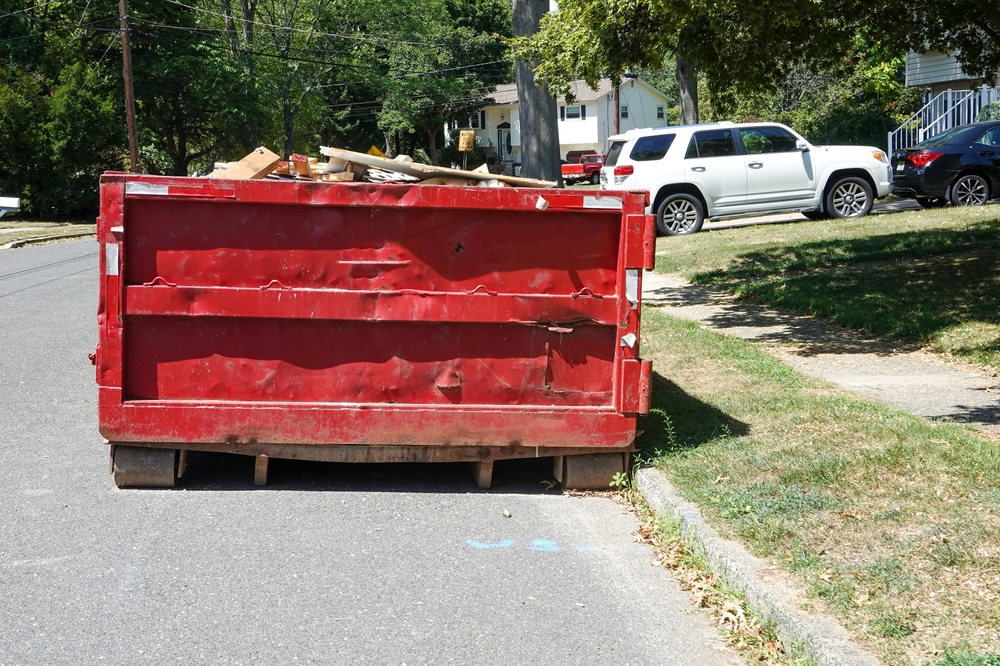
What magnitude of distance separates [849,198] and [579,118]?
199 ft

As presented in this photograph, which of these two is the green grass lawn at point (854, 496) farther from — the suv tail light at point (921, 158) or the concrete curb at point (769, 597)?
the suv tail light at point (921, 158)

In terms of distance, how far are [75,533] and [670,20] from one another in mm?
7365

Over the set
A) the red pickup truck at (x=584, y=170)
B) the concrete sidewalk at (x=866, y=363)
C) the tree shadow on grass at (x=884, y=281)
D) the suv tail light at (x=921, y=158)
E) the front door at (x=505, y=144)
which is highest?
the front door at (x=505, y=144)

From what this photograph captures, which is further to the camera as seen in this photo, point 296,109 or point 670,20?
point 296,109

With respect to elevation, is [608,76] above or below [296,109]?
below

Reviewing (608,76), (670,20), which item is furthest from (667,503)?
(608,76)

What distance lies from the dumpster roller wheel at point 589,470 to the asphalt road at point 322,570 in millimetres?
104

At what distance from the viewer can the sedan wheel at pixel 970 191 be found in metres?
20.1

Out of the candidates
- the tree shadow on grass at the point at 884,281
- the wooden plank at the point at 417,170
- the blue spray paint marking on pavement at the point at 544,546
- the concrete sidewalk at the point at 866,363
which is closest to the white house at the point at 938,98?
the tree shadow on grass at the point at 884,281

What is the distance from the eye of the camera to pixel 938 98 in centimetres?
3031

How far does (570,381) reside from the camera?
6.16 metres

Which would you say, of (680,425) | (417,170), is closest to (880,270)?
(680,425)

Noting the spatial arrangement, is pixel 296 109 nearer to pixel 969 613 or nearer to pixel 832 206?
pixel 832 206

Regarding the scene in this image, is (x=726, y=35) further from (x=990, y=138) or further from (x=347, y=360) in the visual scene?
(x=990, y=138)
